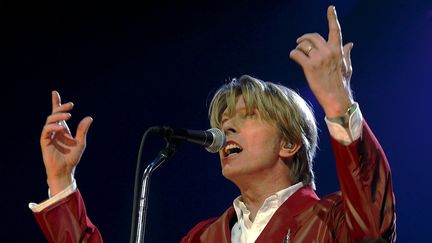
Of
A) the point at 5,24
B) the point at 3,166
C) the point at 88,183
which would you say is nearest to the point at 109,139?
the point at 88,183

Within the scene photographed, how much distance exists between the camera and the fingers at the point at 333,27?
5.74 ft

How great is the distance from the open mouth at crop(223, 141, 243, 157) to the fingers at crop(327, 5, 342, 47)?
0.68 m

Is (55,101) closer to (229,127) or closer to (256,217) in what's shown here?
(229,127)

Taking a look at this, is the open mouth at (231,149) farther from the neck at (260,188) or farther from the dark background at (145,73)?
the dark background at (145,73)

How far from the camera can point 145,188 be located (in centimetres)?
183

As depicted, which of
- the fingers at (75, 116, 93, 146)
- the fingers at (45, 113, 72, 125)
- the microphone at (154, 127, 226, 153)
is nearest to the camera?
the microphone at (154, 127, 226, 153)

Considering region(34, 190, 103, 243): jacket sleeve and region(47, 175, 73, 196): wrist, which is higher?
region(47, 175, 73, 196): wrist

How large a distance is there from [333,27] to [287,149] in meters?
0.77

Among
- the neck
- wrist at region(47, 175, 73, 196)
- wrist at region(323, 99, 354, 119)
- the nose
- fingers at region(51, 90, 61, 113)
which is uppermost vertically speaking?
fingers at region(51, 90, 61, 113)

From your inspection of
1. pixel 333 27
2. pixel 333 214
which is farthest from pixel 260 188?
pixel 333 27

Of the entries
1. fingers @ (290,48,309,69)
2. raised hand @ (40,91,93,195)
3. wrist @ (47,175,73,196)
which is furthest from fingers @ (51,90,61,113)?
fingers @ (290,48,309,69)

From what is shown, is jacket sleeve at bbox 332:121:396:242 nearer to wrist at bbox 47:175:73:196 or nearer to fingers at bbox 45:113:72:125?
fingers at bbox 45:113:72:125

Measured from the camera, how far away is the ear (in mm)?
2455

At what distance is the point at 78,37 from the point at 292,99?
1724 millimetres
